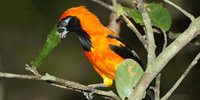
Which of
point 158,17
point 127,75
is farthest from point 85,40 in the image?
point 127,75

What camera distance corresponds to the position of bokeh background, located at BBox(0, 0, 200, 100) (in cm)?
547

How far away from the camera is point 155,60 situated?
1777mm

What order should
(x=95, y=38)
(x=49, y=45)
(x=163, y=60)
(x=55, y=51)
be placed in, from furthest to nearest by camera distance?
(x=55, y=51)
(x=95, y=38)
(x=49, y=45)
(x=163, y=60)

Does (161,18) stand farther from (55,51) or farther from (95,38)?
(55,51)

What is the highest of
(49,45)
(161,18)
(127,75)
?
(49,45)

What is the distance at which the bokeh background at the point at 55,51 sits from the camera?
17.9 ft

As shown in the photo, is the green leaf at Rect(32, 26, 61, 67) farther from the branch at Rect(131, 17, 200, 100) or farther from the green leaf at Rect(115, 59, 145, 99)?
the branch at Rect(131, 17, 200, 100)

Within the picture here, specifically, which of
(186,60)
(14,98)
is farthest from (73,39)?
(186,60)

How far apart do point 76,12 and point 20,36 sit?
342cm

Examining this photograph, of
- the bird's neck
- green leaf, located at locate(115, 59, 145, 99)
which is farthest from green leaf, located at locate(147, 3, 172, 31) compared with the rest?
the bird's neck

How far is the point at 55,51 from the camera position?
22.6 feet

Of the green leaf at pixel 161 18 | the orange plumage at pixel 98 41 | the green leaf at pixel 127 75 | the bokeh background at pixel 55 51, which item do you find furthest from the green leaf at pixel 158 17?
the bokeh background at pixel 55 51

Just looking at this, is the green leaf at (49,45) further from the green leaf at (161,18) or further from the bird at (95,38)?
the green leaf at (161,18)

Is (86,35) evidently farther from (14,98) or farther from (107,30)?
(14,98)
